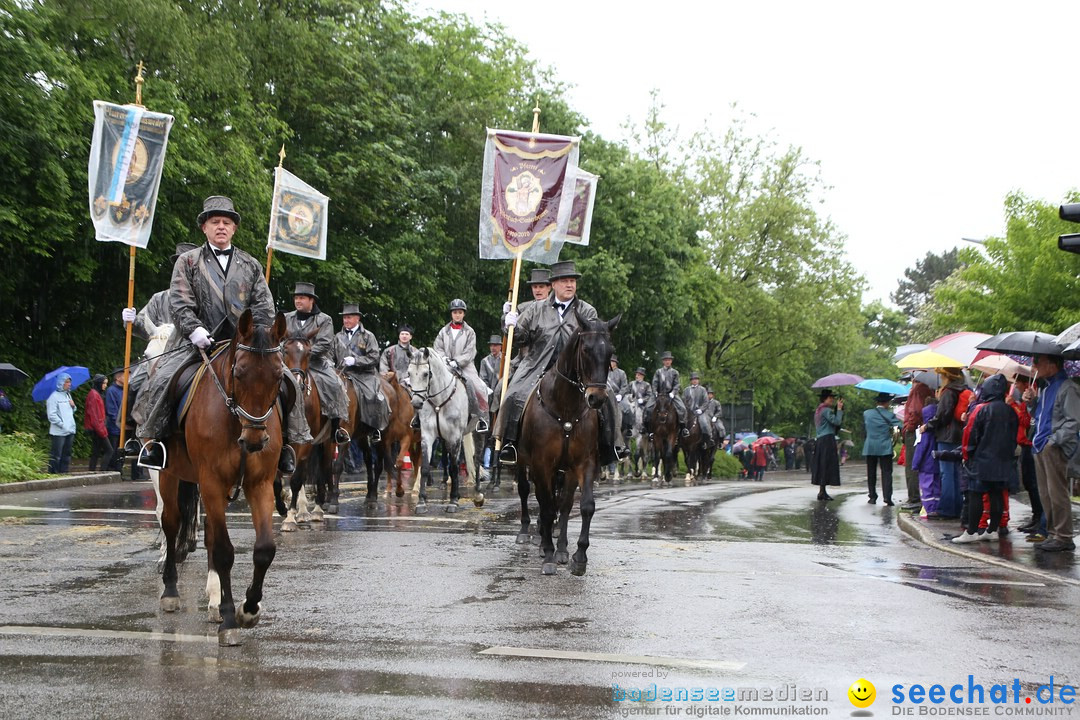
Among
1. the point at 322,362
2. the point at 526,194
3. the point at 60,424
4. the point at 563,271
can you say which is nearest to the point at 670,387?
the point at 526,194

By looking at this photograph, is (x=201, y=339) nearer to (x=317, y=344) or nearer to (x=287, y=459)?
(x=287, y=459)

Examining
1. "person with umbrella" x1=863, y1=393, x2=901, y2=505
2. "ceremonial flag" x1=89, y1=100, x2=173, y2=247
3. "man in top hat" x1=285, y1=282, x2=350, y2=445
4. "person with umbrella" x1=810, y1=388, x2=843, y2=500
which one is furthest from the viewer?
"person with umbrella" x1=810, y1=388, x2=843, y2=500

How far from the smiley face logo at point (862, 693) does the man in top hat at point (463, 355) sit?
13.1m

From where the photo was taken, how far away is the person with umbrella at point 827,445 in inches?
939

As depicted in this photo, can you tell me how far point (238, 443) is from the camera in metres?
8.15

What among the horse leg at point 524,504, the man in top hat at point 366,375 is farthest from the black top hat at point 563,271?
the man in top hat at point 366,375

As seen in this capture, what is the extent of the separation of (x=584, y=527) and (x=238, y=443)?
391 centimetres

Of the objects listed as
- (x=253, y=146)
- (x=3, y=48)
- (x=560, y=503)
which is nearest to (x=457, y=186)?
(x=253, y=146)

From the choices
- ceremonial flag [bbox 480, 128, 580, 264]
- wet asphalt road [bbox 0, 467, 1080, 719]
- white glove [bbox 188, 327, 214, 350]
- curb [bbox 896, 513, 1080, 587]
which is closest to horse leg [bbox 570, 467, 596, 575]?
wet asphalt road [bbox 0, 467, 1080, 719]

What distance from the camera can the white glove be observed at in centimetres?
860

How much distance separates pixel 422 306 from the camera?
39.6 metres

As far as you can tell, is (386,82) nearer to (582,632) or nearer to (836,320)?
(836,320)

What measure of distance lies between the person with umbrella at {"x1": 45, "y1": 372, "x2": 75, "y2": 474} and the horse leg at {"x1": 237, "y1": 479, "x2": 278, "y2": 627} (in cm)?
1770

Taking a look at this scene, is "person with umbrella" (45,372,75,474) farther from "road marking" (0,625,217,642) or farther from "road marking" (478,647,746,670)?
"road marking" (478,647,746,670)
